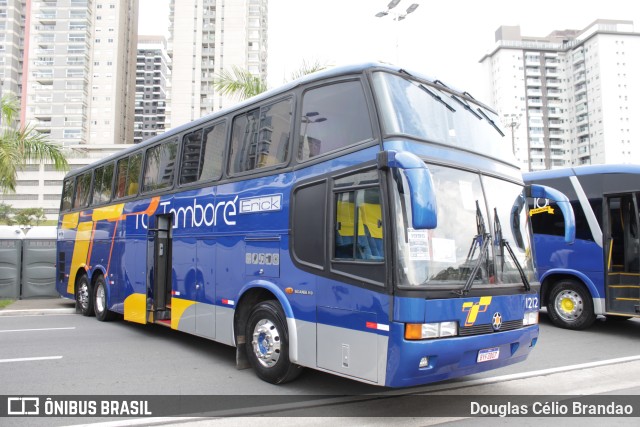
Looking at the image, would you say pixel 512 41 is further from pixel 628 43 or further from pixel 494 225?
pixel 494 225

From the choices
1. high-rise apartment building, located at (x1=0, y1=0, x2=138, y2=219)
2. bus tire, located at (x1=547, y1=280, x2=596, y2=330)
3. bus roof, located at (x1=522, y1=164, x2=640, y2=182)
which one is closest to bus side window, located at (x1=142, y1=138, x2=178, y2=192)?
bus roof, located at (x1=522, y1=164, x2=640, y2=182)

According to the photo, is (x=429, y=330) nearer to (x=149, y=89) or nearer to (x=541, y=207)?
(x=541, y=207)

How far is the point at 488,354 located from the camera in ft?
16.8

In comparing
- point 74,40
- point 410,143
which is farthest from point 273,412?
point 74,40

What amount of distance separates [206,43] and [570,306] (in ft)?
321

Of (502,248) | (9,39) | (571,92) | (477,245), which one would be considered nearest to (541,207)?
(502,248)

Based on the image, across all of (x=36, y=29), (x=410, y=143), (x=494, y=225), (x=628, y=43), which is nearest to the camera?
(x=410, y=143)

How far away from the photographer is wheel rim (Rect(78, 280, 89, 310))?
12.1 meters

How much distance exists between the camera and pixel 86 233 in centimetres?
1211

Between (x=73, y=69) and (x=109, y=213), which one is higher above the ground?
(x=73, y=69)

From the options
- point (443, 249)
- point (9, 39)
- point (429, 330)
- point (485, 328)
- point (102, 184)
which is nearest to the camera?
point (429, 330)

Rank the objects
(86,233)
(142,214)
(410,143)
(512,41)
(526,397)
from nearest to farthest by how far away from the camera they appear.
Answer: (410,143) < (526,397) < (142,214) < (86,233) < (512,41)

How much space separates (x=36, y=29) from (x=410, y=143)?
397 ft

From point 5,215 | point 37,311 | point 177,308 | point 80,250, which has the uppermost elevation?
point 5,215
